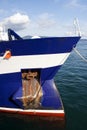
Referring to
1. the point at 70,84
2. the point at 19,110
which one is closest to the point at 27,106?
the point at 19,110

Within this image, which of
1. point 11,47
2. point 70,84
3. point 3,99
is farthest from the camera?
point 70,84

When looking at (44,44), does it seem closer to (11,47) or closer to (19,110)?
(11,47)

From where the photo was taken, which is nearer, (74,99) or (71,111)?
(71,111)

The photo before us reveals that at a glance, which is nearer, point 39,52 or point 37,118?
point 39,52

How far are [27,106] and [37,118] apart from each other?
0.76m

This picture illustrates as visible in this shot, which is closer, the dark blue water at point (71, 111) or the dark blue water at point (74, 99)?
the dark blue water at point (71, 111)

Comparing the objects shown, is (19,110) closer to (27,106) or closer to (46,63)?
(27,106)

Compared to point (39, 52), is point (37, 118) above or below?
below

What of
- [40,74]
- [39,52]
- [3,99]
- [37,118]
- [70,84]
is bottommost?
[70,84]

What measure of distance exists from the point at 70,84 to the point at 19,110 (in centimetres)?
636

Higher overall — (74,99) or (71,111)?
(71,111)

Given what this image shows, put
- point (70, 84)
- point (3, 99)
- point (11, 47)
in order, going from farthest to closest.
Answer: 1. point (70, 84)
2. point (3, 99)
3. point (11, 47)

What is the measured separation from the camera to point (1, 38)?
1155cm

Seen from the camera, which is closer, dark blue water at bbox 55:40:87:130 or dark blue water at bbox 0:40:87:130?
dark blue water at bbox 0:40:87:130
